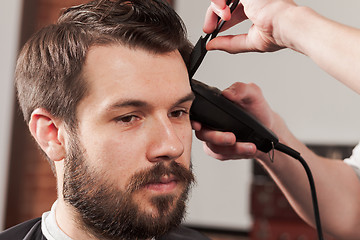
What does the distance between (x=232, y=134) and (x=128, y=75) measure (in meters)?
0.34

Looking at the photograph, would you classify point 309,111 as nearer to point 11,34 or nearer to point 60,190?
point 11,34

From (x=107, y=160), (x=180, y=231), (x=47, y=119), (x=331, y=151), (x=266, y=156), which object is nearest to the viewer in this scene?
(x=107, y=160)

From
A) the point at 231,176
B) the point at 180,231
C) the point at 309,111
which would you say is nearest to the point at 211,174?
the point at 231,176

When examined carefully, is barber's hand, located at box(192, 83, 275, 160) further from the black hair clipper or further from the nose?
the nose

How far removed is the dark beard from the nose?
0.07 ft

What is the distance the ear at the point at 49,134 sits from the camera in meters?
1.16

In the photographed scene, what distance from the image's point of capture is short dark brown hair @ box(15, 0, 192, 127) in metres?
1.11

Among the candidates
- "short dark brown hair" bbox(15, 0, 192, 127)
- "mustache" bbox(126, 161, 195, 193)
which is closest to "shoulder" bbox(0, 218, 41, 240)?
"short dark brown hair" bbox(15, 0, 192, 127)

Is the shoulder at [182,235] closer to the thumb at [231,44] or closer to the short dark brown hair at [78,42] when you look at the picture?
the short dark brown hair at [78,42]

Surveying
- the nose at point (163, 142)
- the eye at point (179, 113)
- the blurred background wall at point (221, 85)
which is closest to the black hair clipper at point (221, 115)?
the eye at point (179, 113)

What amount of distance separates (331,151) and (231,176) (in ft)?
3.11

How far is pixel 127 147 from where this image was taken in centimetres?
103

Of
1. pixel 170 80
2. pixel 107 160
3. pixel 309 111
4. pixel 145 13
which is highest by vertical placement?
pixel 145 13

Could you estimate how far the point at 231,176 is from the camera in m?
3.36
